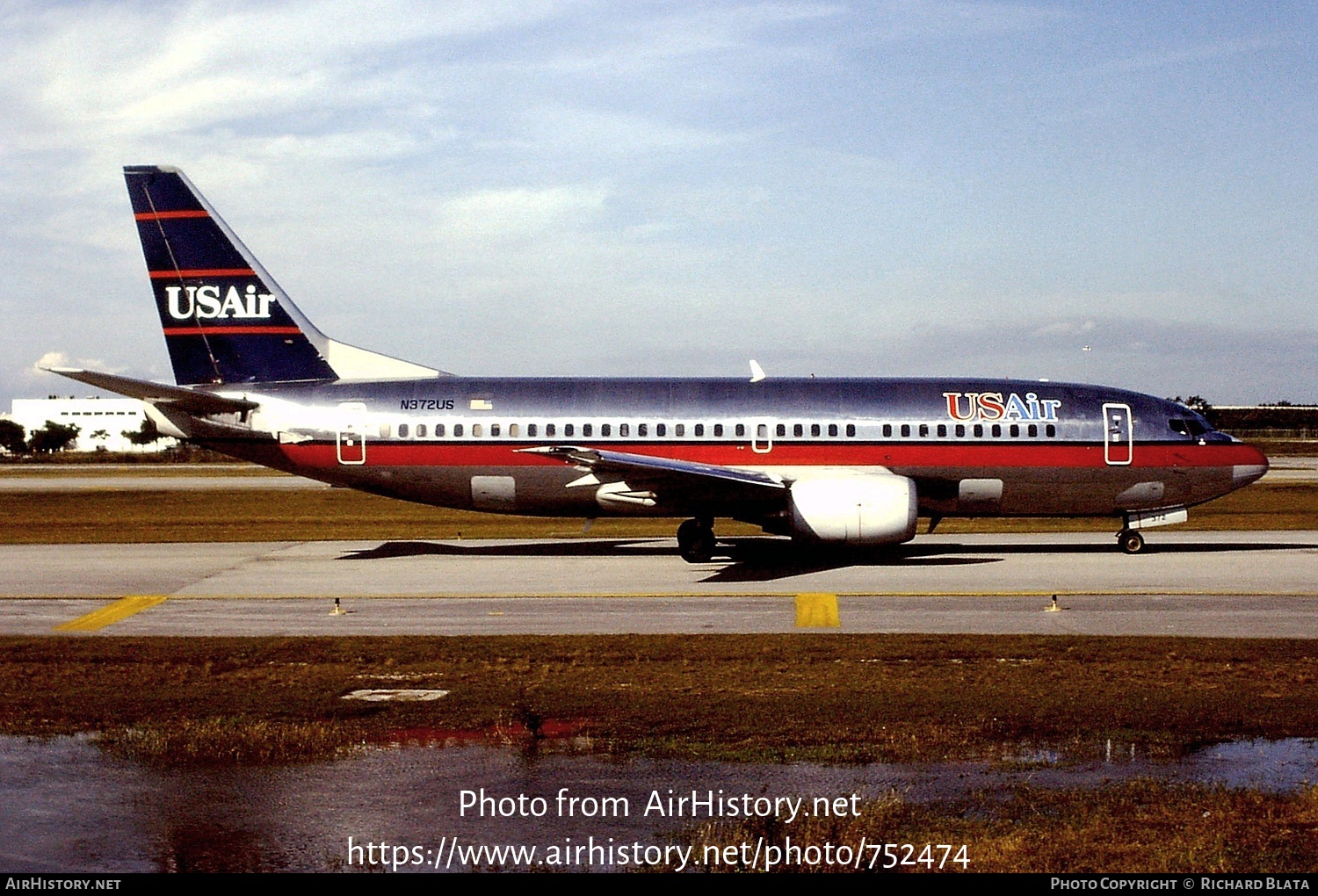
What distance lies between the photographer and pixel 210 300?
3105 cm

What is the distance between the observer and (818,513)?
2688 centimetres

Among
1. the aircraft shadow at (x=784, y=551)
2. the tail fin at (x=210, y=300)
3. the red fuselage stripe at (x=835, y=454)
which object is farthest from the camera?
the tail fin at (x=210, y=300)

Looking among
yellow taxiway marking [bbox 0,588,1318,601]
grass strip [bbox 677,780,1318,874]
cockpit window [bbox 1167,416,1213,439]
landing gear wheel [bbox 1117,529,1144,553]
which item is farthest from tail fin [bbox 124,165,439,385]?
grass strip [bbox 677,780,1318,874]

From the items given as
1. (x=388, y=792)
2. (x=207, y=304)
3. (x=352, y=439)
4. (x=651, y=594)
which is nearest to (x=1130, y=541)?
(x=651, y=594)

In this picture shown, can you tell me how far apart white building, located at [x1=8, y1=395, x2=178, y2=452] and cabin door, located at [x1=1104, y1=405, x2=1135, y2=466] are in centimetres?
16658

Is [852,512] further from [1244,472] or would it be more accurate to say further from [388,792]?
[388,792]

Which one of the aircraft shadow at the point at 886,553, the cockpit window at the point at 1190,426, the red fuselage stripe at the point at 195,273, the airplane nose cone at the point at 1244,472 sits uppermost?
the red fuselage stripe at the point at 195,273

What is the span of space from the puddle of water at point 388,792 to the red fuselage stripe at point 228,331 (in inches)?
766

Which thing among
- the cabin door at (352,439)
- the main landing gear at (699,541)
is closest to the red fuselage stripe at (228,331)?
the cabin door at (352,439)

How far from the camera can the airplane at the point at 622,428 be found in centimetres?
2955

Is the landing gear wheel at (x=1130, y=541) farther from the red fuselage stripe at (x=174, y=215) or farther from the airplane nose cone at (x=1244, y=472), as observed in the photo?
the red fuselage stripe at (x=174, y=215)

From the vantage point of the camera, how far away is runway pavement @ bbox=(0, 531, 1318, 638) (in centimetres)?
2073

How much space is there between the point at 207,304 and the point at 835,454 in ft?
53.9

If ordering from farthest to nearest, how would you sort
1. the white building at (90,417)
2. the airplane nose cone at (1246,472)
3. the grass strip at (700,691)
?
1. the white building at (90,417)
2. the airplane nose cone at (1246,472)
3. the grass strip at (700,691)
